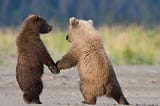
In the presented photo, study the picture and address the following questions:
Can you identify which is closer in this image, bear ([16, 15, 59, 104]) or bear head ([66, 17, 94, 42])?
bear ([16, 15, 59, 104])

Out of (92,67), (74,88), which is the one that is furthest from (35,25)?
(74,88)

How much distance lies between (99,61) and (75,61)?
0.33 metres

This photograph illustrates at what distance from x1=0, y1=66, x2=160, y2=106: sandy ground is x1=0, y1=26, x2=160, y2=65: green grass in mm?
2026

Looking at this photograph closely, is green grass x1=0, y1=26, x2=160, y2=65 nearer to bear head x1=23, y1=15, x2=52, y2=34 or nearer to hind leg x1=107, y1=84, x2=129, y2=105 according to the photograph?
bear head x1=23, y1=15, x2=52, y2=34

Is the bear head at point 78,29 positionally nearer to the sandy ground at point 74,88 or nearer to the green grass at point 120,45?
the sandy ground at point 74,88

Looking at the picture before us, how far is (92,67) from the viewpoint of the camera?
1142cm

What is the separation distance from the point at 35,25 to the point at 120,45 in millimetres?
10597

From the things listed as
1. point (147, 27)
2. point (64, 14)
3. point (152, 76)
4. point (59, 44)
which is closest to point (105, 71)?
point (152, 76)

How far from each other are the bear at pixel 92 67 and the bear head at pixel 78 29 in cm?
6

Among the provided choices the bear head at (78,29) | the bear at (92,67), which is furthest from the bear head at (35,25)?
the bear at (92,67)

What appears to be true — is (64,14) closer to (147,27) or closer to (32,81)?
(147,27)

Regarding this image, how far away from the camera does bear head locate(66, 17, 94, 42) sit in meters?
11.7

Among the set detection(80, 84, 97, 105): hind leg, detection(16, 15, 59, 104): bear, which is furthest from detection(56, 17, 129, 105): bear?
detection(16, 15, 59, 104): bear

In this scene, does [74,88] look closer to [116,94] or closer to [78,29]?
[78,29]
